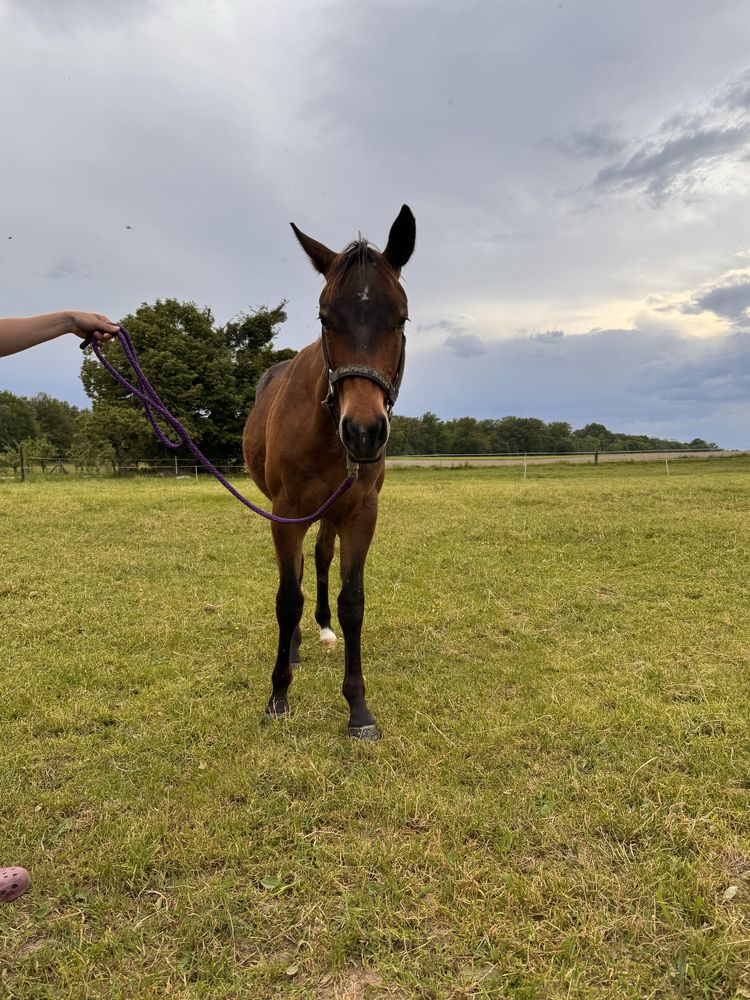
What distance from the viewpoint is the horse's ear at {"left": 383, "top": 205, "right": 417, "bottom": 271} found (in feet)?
9.68

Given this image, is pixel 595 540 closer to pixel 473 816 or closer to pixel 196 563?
pixel 196 563

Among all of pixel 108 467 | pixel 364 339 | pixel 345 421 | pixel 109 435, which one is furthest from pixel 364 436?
pixel 109 435

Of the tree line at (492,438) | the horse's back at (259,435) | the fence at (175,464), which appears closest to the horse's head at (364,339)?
the horse's back at (259,435)

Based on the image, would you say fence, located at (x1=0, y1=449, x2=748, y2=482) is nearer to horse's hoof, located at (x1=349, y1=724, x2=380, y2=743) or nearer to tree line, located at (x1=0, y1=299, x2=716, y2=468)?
tree line, located at (x1=0, y1=299, x2=716, y2=468)

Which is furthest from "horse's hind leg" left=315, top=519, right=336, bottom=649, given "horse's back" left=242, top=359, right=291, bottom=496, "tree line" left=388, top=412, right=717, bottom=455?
"tree line" left=388, top=412, right=717, bottom=455

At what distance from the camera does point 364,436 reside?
8.18 ft

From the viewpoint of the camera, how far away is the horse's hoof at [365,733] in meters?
3.30

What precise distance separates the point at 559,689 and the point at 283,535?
2.25 m

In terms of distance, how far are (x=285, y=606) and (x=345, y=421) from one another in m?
1.71

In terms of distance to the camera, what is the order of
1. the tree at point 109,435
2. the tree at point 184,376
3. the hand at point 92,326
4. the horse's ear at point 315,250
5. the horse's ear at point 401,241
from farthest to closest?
the tree at point 184,376, the tree at point 109,435, the horse's ear at point 315,250, the horse's ear at point 401,241, the hand at point 92,326

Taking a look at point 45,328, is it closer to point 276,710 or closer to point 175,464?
point 276,710

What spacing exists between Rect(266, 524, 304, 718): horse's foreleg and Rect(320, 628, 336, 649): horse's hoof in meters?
1.27

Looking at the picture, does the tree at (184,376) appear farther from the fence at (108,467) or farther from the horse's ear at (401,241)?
the horse's ear at (401,241)

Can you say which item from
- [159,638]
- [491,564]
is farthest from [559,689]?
[491,564]
